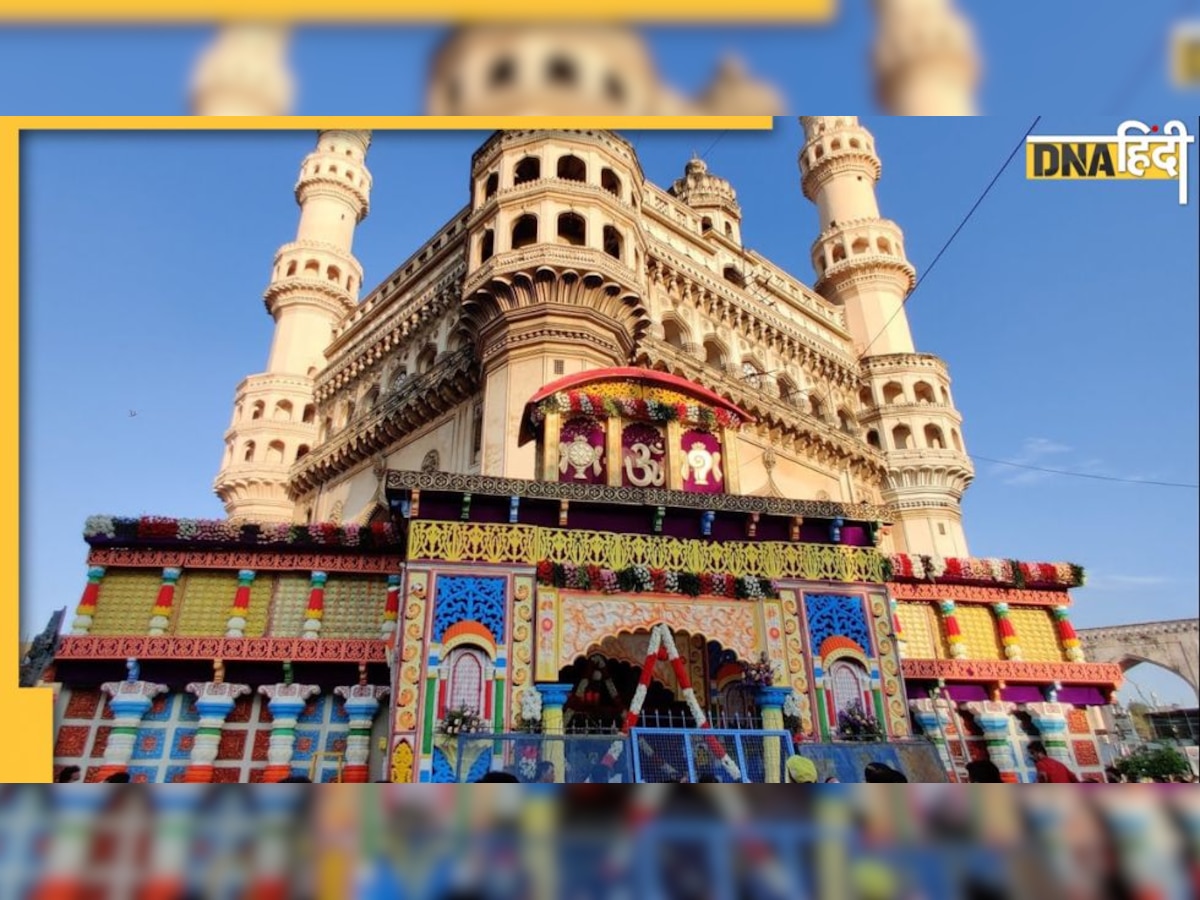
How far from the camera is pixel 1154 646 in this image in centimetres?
3172

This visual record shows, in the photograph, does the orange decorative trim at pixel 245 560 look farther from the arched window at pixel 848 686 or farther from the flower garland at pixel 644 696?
the arched window at pixel 848 686

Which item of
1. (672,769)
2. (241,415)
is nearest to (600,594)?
(672,769)

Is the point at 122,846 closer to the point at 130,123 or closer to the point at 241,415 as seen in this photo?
the point at 130,123

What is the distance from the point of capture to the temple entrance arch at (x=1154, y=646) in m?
30.4

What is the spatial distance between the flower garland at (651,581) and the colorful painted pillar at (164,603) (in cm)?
550

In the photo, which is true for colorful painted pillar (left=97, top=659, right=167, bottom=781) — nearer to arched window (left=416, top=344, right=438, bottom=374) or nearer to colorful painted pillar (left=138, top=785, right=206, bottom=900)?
colorful painted pillar (left=138, top=785, right=206, bottom=900)

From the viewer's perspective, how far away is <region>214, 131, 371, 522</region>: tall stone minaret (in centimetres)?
2908

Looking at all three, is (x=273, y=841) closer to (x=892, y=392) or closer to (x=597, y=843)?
(x=597, y=843)

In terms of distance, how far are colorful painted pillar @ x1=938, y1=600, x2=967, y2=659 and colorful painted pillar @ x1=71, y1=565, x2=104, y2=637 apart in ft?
43.7

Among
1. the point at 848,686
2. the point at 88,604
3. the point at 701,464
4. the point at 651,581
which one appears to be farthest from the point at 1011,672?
the point at 88,604

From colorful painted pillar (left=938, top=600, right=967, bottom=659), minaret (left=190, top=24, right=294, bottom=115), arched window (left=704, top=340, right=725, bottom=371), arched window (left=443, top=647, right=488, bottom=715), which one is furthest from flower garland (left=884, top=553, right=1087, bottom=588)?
arched window (left=704, top=340, right=725, bottom=371)

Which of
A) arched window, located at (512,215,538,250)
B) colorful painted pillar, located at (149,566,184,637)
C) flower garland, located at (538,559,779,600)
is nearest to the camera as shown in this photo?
flower garland, located at (538,559,779,600)

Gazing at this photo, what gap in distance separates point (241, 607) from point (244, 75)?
28.6 feet

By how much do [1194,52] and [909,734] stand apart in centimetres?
A: 830
